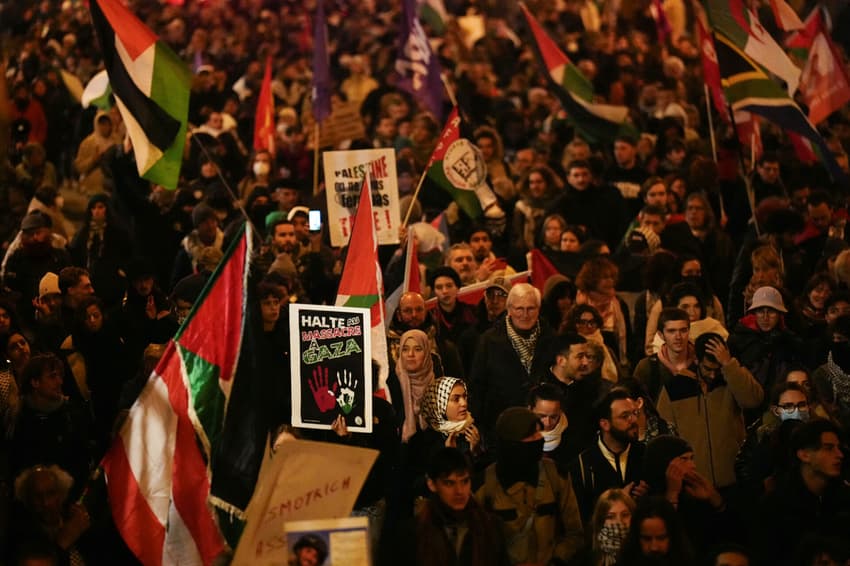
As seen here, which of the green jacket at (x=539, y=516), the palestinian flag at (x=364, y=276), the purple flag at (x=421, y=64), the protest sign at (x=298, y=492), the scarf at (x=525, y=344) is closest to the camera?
the protest sign at (x=298, y=492)

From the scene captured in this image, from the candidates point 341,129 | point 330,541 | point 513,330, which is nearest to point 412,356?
point 513,330

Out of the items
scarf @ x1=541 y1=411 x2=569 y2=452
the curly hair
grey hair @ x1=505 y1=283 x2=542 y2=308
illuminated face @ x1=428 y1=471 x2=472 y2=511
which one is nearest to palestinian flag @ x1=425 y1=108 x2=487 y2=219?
the curly hair

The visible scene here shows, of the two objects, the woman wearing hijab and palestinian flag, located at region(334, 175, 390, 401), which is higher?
palestinian flag, located at region(334, 175, 390, 401)

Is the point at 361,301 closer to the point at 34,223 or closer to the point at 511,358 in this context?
the point at 511,358

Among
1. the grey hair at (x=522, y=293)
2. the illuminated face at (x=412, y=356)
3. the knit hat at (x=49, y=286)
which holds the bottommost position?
the illuminated face at (x=412, y=356)

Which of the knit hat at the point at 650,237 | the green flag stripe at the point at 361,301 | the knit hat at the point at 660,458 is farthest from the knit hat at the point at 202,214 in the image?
the knit hat at the point at 660,458

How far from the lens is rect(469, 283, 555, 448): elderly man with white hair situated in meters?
10.4

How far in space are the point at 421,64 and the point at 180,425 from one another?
10991mm

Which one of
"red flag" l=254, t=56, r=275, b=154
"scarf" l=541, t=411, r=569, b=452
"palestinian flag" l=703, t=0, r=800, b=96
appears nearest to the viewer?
"scarf" l=541, t=411, r=569, b=452

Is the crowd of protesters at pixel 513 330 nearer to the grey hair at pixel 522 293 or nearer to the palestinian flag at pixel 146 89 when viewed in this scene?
the grey hair at pixel 522 293

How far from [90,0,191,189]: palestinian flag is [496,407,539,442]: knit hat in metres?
4.49

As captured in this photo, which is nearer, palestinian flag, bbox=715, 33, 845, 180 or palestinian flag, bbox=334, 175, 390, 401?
palestinian flag, bbox=334, 175, 390, 401

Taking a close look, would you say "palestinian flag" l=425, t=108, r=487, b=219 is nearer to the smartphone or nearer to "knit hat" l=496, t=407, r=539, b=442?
the smartphone

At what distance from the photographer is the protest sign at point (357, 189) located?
13.0 m
